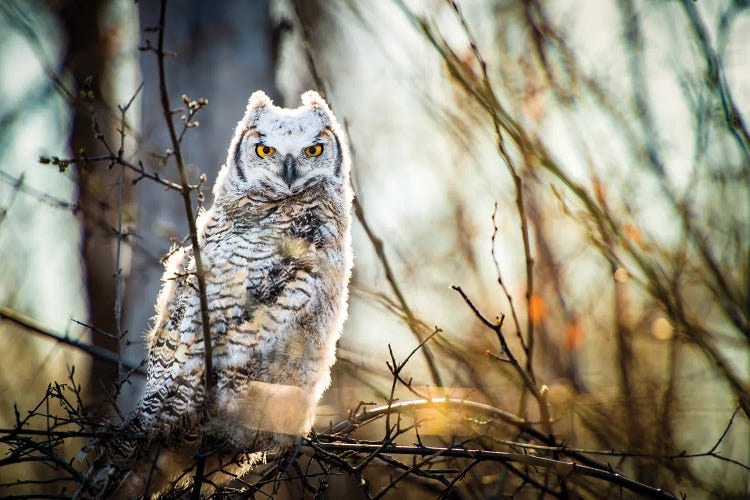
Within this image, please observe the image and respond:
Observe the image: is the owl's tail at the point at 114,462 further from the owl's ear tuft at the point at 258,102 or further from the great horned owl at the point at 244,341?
the owl's ear tuft at the point at 258,102

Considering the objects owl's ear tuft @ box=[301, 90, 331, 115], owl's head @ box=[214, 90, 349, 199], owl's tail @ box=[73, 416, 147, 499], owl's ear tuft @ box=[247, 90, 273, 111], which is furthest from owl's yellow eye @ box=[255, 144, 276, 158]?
owl's tail @ box=[73, 416, 147, 499]

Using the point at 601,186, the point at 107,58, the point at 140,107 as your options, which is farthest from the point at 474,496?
the point at 107,58

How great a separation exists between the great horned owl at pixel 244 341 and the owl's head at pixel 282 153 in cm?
2

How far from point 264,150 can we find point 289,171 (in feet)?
0.87

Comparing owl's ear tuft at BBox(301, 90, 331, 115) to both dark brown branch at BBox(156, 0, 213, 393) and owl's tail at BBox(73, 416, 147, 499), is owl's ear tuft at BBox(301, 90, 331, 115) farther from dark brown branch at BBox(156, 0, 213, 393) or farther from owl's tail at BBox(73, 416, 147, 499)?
owl's tail at BBox(73, 416, 147, 499)

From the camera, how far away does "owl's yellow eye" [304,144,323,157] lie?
3.25 meters

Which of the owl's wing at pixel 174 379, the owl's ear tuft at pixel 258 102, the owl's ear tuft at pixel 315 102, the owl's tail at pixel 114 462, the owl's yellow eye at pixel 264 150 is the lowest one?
the owl's tail at pixel 114 462

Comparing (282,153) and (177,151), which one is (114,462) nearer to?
(177,151)

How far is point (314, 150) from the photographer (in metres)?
3.28

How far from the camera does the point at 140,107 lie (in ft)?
16.1

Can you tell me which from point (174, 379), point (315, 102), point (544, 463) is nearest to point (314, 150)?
point (315, 102)

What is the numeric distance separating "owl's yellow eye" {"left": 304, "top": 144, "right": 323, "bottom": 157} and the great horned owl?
0.66ft

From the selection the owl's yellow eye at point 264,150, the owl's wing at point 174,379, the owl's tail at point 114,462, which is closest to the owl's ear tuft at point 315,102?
the owl's yellow eye at point 264,150

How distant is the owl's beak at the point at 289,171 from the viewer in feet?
9.95
